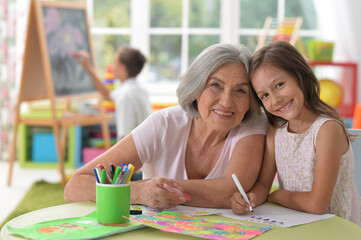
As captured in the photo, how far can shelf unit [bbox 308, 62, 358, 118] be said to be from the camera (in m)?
4.71

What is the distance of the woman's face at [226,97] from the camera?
1657mm

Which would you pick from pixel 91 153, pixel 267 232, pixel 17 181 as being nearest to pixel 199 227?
pixel 267 232

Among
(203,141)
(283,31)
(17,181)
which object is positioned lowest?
(17,181)

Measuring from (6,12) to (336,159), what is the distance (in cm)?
466

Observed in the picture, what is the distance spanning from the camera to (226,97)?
1.66 m

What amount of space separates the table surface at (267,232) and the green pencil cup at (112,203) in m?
0.07

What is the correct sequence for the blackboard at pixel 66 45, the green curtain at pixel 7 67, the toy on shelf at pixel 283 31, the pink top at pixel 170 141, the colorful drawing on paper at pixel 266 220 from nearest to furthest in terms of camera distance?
the colorful drawing on paper at pixel 266 220 < the pink top at pixel 170 141 < the blackboard at pixel 66 45 < the toy on shelf at pixel 283 31 < the green curtain at pixel 7 67

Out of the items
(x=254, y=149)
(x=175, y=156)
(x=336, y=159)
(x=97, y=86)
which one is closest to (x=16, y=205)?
(x=97, y=86)

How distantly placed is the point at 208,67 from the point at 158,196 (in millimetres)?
436

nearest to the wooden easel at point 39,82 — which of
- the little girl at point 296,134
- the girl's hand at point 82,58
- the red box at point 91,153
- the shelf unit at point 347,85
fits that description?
the girl's hand at point 82,58

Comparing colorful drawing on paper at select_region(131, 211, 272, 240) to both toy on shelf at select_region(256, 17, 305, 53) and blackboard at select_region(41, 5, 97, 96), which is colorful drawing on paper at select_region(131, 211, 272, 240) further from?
toy on shelf at select_region(256, 17, 305, 53)

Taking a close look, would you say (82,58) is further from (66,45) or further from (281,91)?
(281,91)

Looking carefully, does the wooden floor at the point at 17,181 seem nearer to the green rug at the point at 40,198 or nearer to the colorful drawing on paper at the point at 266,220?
the green rug at the point at 40,198

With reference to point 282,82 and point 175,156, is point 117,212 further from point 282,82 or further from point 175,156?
point 282,82
